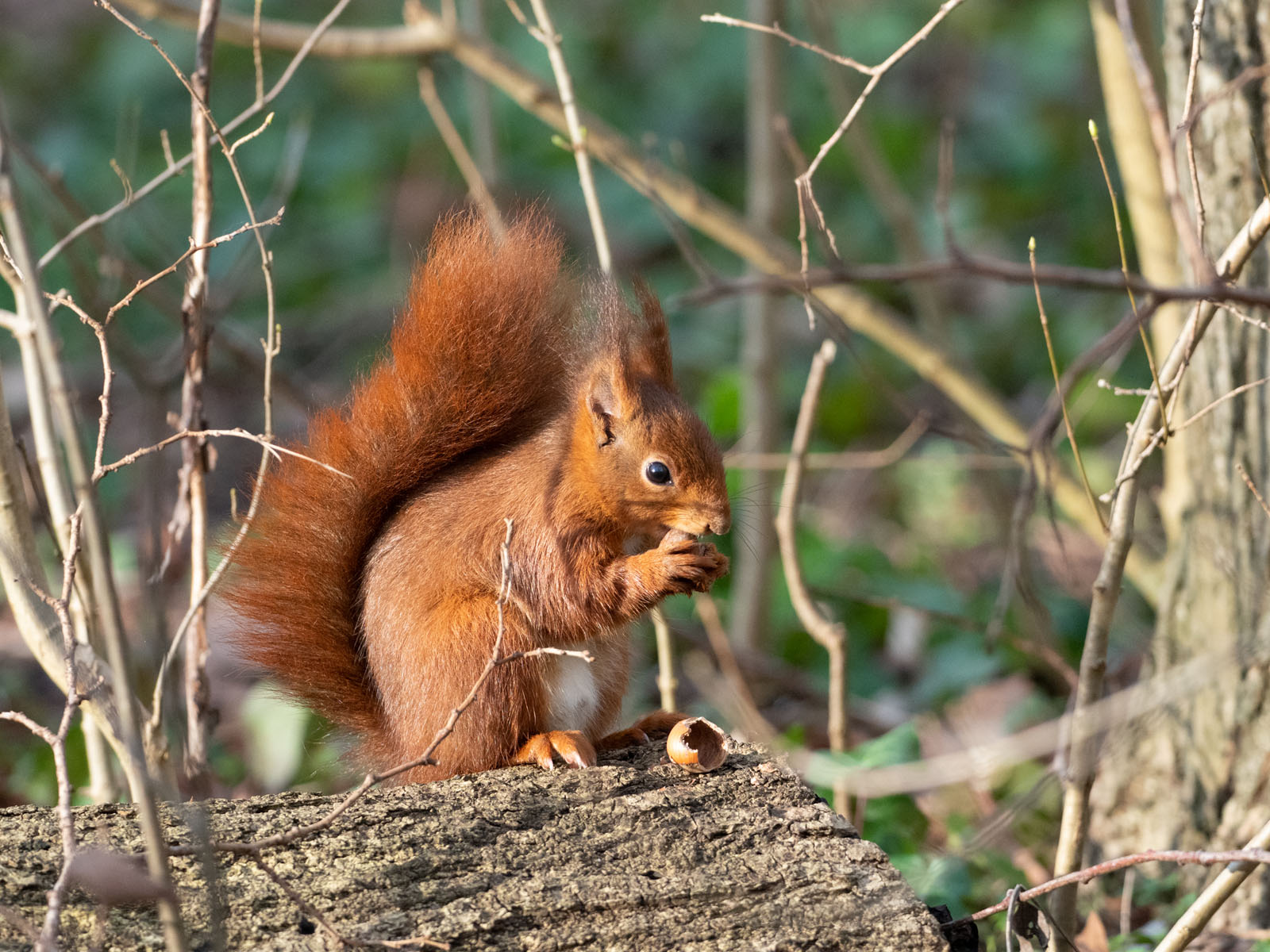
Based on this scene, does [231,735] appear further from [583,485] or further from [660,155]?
[660,155]

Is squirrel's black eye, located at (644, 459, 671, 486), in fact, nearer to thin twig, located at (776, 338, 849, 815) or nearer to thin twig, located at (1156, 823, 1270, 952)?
thin twig, located at (776, 338, 849, 815)

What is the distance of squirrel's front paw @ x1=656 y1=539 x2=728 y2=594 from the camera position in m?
1.61

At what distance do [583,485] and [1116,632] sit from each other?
1.81 meters

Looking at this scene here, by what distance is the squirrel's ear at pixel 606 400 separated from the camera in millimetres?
1693

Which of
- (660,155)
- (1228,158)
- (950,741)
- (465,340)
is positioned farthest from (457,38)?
(660,155)

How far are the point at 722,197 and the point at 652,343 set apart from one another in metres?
3.59

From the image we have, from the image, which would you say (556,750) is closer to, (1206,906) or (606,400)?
(606,400)

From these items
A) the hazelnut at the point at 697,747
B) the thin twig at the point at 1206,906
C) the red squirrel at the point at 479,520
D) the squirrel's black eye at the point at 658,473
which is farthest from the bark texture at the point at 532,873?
the squirrel's black eye at the point at 658,473

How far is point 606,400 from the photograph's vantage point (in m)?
1.71

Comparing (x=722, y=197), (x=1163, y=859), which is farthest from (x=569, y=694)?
(x=722, y=197)

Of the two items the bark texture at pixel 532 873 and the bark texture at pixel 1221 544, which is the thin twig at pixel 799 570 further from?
the bark texture at pixel 532 873

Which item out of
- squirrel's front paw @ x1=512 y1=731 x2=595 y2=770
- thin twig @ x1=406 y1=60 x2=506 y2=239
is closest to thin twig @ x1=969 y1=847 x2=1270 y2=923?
squirrel's front paw @ x1=512 y1=731 x2=595 y2=770

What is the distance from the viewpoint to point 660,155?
523 cm

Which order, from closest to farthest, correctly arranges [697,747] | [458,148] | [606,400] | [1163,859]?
1. [1163,859]
2. [697,747]
3. [606,400]
4. [458,148]
